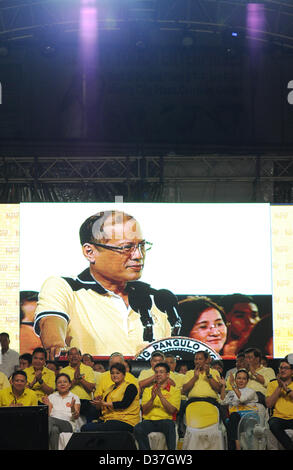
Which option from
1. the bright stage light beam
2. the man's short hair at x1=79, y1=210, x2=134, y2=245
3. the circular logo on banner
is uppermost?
the bright stage light beam

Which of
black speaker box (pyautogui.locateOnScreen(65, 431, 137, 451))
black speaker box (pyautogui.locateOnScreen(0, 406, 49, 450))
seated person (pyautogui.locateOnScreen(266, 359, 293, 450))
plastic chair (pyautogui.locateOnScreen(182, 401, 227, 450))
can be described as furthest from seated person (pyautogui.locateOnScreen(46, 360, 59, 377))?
black speaker box (pyautogui.locateOnScreen(65, 431, 137, 451))

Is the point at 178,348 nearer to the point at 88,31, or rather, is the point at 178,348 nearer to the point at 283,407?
the point at 283,407

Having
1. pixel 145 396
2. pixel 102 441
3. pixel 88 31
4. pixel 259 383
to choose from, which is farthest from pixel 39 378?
pixel 88 31

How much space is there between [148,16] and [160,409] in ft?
19.5

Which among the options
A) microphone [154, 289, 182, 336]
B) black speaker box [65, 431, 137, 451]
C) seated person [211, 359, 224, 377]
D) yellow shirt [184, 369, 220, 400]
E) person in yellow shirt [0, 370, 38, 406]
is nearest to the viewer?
black speaker box [65, 431, 137, 451]

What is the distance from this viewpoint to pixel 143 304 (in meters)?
10.8

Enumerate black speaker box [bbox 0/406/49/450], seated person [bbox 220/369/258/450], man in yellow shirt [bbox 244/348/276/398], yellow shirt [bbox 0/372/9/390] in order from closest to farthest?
black speaker box [bbox 0/406/49/450]
seated person [bbox 220/369/258/450]
yellow shirt [bbox 0/372/9/390]
man in yellow shirt [bbox 244/348/276/398]

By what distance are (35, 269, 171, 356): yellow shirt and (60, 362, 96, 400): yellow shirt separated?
1379 mm

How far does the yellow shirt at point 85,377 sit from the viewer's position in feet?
29.4

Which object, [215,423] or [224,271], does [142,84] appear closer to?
[224,271]

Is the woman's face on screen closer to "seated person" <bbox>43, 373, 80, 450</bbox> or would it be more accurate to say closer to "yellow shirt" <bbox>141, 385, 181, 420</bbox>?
"yellow shirt" <bbox>141, 385, 181, 420</bbox>

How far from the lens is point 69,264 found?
35.1 feet

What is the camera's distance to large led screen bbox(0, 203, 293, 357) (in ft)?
35.0

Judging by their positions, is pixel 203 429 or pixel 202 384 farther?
pixel 202 384
